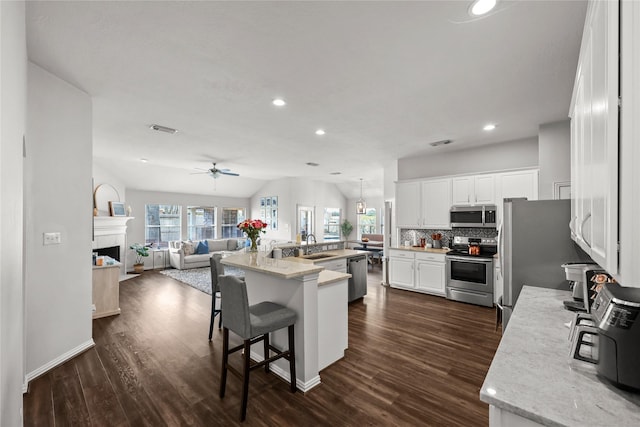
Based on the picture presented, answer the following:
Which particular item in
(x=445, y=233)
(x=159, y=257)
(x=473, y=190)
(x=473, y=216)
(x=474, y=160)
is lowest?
(x=159, y=257)

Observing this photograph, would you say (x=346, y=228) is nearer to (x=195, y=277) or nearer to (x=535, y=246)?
(x=195, y=277)

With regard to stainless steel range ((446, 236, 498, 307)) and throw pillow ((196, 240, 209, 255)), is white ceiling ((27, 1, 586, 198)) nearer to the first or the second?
stainless steel range ((446, 236, 498, 307))

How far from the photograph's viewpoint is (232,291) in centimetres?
212

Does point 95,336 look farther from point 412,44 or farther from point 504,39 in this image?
point 504,39

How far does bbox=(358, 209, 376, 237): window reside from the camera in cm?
1142

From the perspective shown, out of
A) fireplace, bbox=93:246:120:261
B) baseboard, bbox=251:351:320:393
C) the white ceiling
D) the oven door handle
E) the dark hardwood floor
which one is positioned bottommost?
the dark hardwood floor

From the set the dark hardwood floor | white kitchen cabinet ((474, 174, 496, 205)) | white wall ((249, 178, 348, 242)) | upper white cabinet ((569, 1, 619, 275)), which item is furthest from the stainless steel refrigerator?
white wall ((249, 178, 348, 242))

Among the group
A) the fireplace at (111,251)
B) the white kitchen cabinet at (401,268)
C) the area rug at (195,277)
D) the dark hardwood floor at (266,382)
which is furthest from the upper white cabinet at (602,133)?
the fireplace at (111,251)

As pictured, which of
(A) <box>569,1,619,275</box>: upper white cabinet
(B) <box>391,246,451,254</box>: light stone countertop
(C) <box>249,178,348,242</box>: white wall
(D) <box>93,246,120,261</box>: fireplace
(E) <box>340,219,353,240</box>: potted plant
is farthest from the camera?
(E) <box>340,219,353,240</box>: potted plant

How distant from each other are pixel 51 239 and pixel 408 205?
5.37 m

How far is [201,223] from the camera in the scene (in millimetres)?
9445

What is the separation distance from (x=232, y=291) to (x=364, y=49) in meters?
2.11

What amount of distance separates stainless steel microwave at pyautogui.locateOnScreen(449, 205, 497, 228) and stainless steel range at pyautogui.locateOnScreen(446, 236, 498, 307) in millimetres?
290

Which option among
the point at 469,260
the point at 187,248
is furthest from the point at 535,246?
the point at 187,248
